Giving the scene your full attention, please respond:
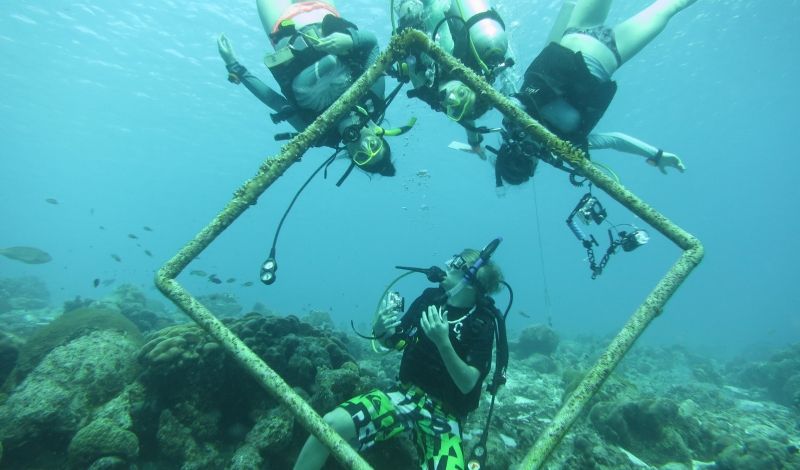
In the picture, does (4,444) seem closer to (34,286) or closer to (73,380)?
(73,380)

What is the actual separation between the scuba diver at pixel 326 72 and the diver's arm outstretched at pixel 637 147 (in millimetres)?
3211

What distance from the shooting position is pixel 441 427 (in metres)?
3.57

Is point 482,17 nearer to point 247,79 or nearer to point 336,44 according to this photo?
point 336,44

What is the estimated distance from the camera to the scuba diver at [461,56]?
387 cm

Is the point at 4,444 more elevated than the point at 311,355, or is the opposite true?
the point at 311,355

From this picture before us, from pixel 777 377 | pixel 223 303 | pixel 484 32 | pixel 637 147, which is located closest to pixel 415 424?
pixel 484 32

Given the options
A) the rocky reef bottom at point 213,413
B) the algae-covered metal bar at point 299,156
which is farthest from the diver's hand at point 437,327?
the rocky reef bottom at point 213,413

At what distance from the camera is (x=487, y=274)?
409cm

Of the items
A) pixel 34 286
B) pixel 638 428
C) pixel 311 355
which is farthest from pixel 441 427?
pixel 34 286

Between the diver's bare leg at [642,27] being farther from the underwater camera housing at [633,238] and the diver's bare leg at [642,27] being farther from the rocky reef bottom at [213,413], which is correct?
the rocky reef bottom at [213,413]

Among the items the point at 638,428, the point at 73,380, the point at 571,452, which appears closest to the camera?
the point at 73,380

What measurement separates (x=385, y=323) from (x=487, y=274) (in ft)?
4.13

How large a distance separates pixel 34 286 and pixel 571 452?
34992 mm

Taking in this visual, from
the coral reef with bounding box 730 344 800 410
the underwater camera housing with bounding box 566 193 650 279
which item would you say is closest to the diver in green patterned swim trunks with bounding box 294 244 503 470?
the underwater camera housing with bounding box 566 193 650 279
